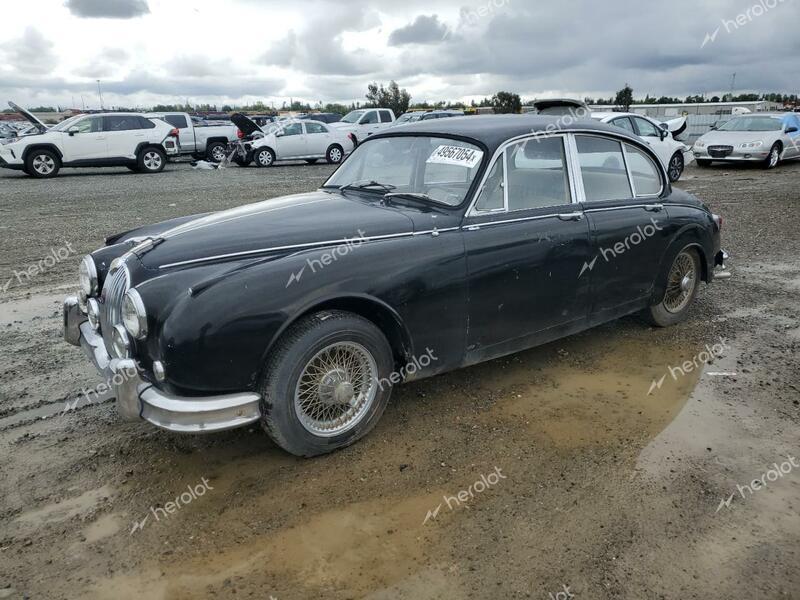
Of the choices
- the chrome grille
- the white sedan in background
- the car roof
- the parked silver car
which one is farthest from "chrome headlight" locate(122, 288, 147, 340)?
the white sedan in background

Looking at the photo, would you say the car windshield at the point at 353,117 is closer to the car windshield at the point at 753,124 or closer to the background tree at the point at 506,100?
the car windshield at the point at 753,124

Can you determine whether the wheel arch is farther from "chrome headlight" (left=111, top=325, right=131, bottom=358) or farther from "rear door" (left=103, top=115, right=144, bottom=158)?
"rear door" (left=103, top=115, right=144, bottom=158)

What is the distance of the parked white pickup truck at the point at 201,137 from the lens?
21.8 metres

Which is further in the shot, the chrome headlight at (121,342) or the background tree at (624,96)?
the background tree at (624,96)

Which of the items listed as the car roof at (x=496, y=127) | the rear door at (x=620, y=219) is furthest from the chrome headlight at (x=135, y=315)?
the rear door at (x=620, y=219)

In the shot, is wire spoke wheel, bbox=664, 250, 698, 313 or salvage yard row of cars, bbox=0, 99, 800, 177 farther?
salvage yard row of cars, bbox=0, 99, 800, 177

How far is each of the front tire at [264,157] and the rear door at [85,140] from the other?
478cm

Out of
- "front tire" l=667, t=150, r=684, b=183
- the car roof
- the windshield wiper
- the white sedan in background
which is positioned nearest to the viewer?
the car roof

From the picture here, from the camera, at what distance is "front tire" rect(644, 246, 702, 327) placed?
16.9ft

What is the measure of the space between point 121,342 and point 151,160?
1669 centimetres

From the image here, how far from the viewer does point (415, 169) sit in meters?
4.16

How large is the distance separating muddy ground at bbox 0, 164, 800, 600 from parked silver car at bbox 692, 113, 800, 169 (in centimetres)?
1399

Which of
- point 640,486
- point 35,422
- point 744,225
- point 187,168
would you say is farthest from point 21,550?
point 187,168

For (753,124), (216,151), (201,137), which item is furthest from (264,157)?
(753,124)
